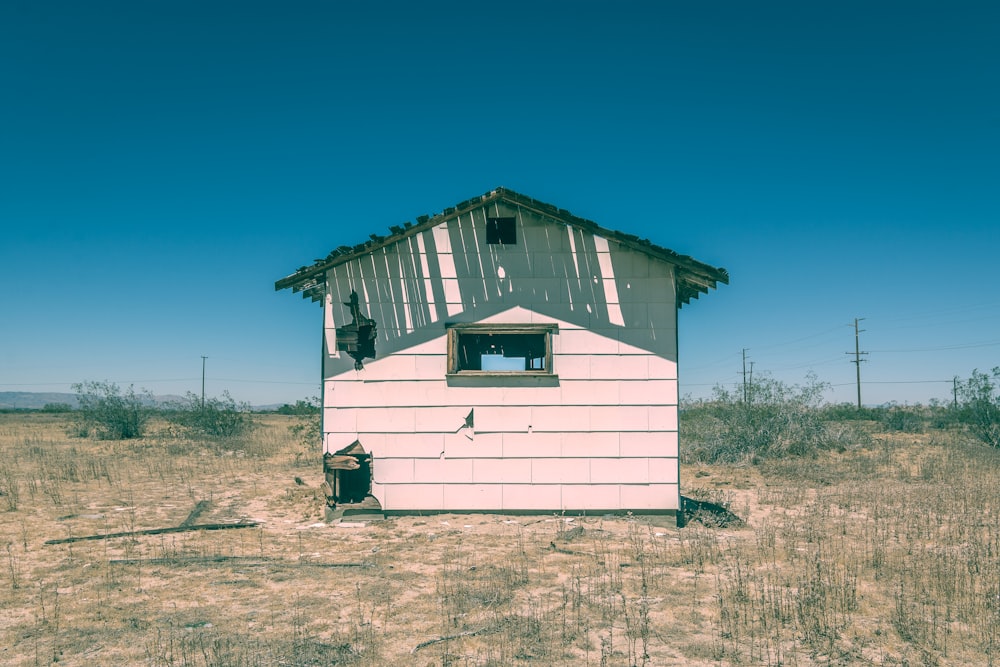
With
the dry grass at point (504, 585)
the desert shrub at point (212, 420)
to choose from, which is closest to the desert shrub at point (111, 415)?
the desert shrub at point (212, 420)

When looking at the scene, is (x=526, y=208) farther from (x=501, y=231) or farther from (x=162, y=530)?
(x=162, y=530)

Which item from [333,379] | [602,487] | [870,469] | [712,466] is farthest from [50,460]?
[870,469]

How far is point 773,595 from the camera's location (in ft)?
20.0

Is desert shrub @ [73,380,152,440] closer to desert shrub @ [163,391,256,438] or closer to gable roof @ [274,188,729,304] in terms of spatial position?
desert shrub @ [163,391,256,438]

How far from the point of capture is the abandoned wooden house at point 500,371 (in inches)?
382

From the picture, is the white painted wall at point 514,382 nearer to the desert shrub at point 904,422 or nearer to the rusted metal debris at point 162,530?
the rusted metal debris at point 162,530

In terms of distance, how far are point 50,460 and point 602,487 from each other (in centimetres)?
1506

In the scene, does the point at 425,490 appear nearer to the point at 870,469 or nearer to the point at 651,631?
the point at 651,631

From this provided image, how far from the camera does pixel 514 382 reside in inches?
Result: 386

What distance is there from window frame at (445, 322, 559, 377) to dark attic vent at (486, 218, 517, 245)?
4.11 ft

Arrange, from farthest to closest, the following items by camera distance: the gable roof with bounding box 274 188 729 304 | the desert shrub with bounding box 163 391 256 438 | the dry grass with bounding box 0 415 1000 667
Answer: the desert shrub with bounding box 163 391 256 438
the gable roof with bounding box 274 188 729 304
the dry grass with bounding box 0 415 1000 667

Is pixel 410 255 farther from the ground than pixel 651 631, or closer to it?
farther from the ground

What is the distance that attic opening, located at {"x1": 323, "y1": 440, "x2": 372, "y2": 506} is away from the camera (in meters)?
9.64

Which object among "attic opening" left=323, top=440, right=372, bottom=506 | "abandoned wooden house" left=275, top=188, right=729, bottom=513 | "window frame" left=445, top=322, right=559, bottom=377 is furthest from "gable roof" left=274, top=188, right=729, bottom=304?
"attic opening" left=323, top=440, right=372, bottom=506
